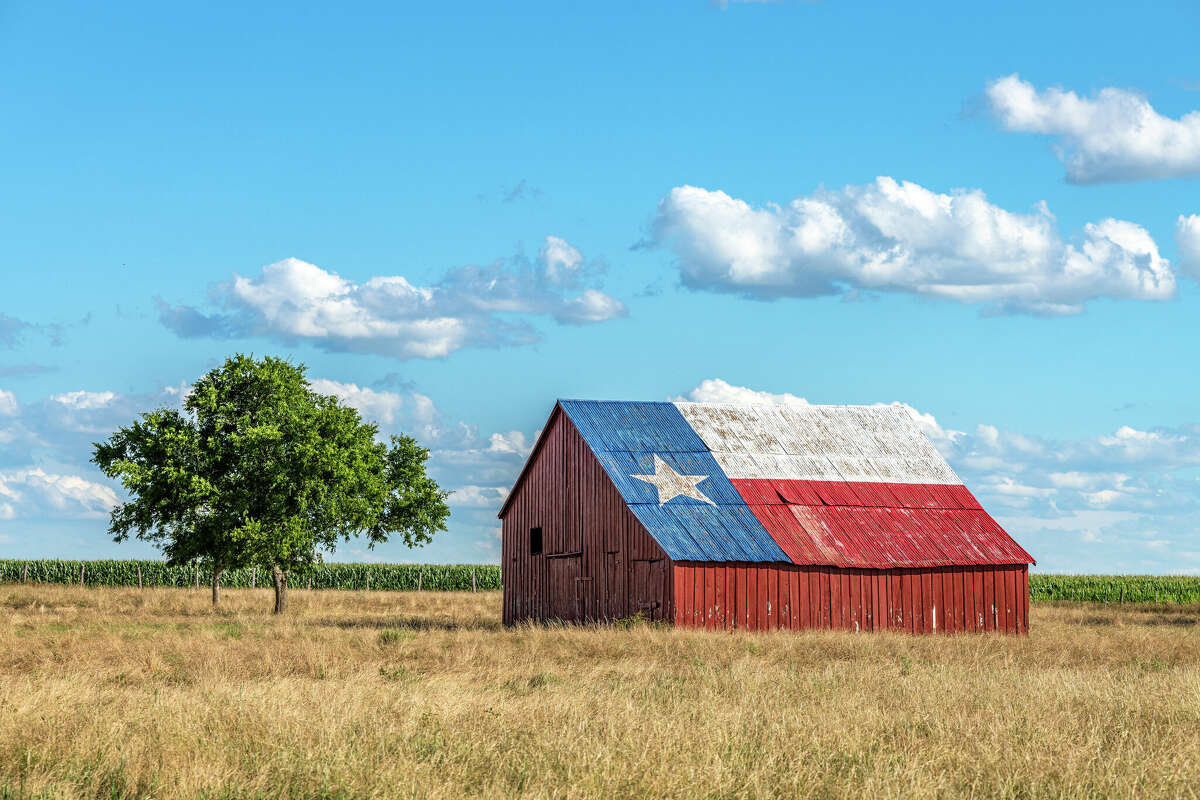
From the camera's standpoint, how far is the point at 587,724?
12070 millimetres

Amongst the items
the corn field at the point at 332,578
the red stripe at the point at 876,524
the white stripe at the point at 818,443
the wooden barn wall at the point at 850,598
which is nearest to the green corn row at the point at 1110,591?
the corn field at the point at 332,578

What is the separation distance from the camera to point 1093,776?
33.1 feet

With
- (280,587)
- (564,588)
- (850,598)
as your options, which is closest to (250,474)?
(280,587)

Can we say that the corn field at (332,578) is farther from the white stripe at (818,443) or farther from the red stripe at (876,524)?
the red stripe at (876,524)

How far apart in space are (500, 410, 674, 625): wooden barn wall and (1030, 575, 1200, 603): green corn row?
35.0 metres

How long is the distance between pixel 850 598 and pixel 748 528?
3617 millimetres

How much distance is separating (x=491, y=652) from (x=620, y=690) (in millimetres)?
7429

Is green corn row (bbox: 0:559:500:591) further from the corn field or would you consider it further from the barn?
the barn

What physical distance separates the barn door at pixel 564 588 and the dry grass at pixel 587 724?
40.8ft

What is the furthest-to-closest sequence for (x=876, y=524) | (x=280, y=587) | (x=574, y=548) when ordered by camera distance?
1. (x=280, y=587)
2. (x=876, y=524)
3. (x=574, y=548)

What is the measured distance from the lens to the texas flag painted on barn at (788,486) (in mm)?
33688

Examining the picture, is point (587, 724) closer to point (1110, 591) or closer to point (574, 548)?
point (574, 548)

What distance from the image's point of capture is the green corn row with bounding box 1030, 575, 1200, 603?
63906mm

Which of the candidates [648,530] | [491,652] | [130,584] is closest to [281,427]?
[648,530]
